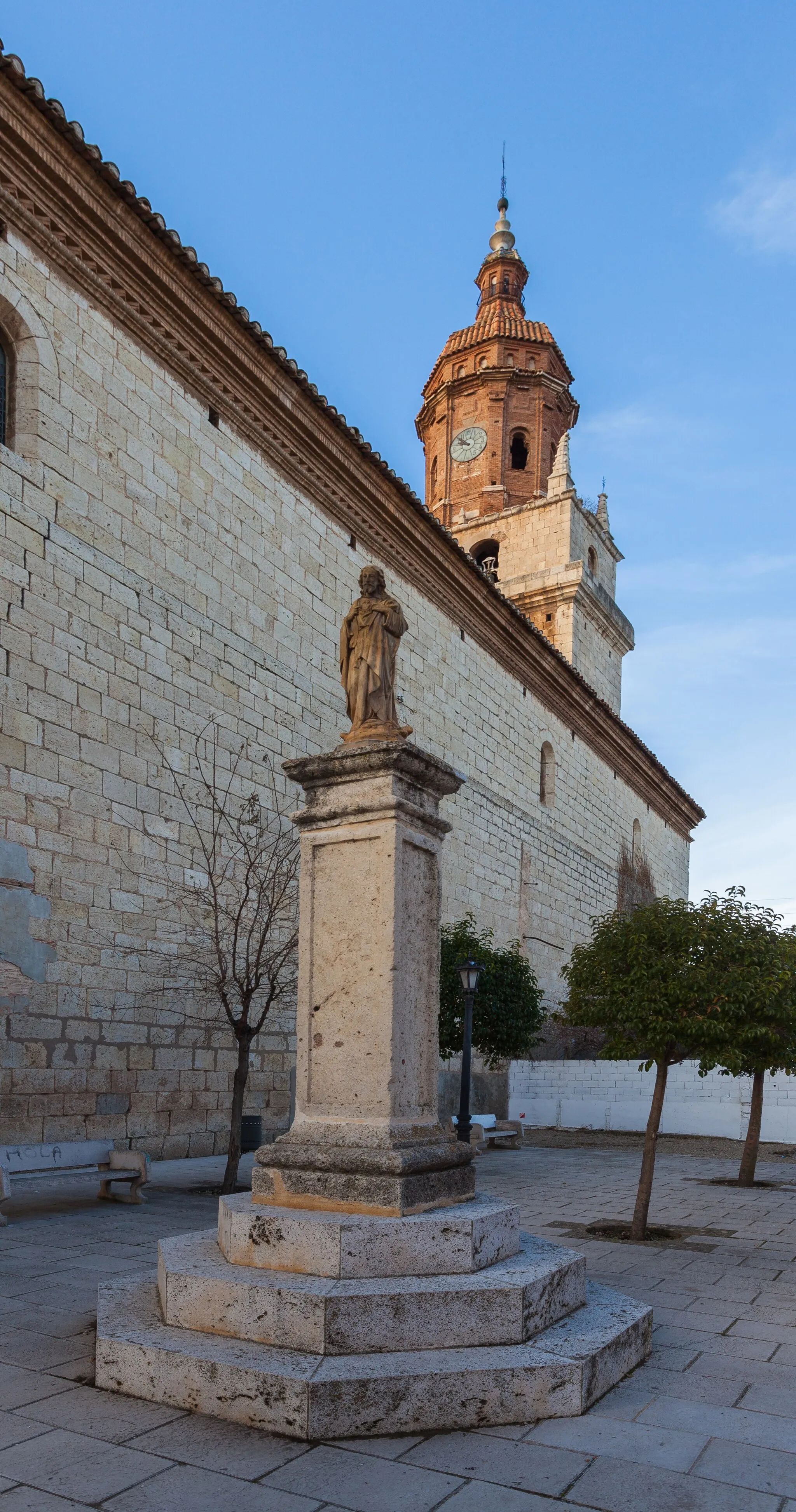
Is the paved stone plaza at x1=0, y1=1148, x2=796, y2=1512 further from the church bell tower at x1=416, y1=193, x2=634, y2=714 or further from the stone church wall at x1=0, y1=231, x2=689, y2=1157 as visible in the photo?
the church bell tower at x1=416, y1=193, x2=634, y2=714

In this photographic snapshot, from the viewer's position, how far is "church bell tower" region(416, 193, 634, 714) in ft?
87.2

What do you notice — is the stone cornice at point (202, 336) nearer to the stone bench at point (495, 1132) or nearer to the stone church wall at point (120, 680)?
the stone church wall at point (120, 680)

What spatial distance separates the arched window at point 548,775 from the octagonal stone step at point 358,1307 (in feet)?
62.8

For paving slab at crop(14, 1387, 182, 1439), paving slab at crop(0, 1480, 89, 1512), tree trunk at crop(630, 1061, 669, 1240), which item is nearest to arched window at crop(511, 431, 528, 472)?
tree trunk at crop(630, 1061, 669, 1240)

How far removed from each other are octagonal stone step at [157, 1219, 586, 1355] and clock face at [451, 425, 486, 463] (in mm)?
26254

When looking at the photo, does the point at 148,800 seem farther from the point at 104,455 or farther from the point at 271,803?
A: the point at 104,455

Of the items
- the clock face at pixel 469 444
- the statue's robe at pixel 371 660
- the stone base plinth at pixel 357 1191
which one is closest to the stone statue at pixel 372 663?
the statue's robe at pixel 371 660

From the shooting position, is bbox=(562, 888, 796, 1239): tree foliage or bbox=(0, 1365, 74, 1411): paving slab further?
bbox=(562, 888, 796, 1239): tree foliage

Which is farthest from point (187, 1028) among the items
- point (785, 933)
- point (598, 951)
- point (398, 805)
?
point (398, 805)

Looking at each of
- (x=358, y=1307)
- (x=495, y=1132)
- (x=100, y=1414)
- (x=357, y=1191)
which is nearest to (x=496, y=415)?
(x=495, y=1132)

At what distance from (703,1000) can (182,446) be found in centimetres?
774

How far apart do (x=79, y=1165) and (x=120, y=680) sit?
4378 millimetres

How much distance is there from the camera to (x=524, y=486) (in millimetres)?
28172

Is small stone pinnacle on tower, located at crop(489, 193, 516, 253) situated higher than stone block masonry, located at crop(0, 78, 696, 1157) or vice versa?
small stone pinnacle on tower, located at crop(489, 193, 516, 253)
